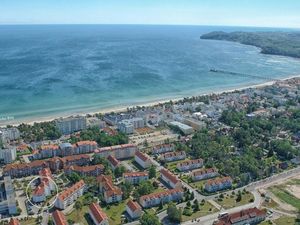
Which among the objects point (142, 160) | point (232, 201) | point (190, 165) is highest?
point (142, 160)

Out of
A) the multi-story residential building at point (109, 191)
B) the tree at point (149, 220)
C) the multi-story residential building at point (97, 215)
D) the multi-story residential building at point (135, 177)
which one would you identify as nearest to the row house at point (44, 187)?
the multi-story residential building at point (109, 191)

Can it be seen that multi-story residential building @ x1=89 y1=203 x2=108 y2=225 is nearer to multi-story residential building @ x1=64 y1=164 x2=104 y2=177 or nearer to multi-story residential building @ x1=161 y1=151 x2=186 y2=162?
multi-story residential building @ x1=64 y1=164 x2=104 y2=177

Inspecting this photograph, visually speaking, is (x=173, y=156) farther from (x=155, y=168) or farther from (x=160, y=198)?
(x=160, y=198)

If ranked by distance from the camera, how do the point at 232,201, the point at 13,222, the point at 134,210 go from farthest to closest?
1. the point at 232,201
2. the point at 134,210
3. the point at 13,222

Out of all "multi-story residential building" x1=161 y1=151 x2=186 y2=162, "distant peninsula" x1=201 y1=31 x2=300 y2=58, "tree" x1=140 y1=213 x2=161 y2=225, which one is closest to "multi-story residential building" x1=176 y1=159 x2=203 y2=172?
"multi-story residential building" x1=161 y1=151 x2=186 y2=162

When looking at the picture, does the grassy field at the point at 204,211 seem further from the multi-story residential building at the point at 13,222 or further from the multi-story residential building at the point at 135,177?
the multi-story residential building at the point at 13,222

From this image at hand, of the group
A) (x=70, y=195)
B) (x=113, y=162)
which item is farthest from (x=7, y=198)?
(x=113, y=162)

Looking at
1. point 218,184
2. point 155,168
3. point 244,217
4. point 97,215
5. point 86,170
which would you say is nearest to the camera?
point 97,215
